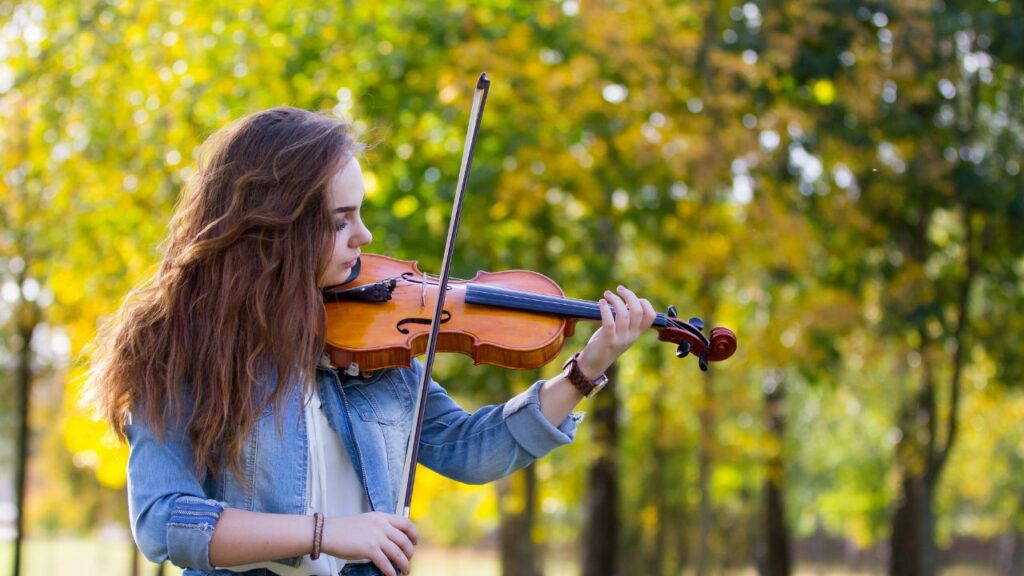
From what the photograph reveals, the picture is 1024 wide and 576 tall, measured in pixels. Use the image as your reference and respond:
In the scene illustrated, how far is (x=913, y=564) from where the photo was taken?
46.1 ft

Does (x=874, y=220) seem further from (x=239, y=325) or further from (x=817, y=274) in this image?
(x=239, y=325)

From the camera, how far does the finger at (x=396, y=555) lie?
2258 mm

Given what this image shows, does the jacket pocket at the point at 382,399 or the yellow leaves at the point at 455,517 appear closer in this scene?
the jacket pocket at the point at 382,399

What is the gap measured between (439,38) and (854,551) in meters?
36.9

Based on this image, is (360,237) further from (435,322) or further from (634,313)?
(634,313)

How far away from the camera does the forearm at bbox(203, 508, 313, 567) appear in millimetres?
2230

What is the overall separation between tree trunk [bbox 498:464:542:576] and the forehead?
942cm

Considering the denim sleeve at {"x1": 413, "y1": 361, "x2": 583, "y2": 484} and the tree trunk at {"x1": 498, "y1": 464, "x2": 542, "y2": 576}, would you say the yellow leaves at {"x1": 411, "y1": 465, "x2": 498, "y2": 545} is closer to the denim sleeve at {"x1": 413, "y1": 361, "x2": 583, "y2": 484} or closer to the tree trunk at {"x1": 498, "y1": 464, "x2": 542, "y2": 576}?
the tree trunk at {"x1": 498, "y1": 464, "x2": 542, "y2": 576}

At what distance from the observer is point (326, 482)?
2451 millimetres

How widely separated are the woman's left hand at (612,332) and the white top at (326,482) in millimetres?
540

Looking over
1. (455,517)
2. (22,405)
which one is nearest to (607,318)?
(22,405)

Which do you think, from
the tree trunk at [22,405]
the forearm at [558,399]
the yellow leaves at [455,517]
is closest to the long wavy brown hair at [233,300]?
the forearm at [558,399]

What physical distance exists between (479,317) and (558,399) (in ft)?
1.21

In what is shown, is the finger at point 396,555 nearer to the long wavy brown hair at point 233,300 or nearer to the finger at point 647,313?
the long wavy brown hair at point 233,300
